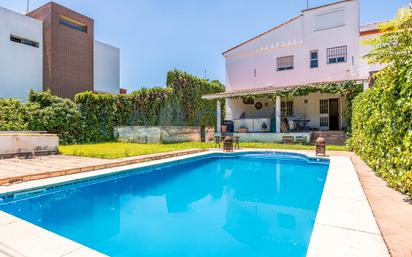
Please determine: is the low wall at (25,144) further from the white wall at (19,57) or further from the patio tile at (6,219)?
the white wall at (19,57)

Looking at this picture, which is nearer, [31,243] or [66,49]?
[31,243]

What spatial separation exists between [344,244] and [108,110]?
17.0 metres

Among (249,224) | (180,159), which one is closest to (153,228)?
(249,224)

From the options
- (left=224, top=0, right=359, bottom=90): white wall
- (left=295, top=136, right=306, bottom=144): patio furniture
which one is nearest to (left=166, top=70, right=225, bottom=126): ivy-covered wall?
(left=224, top=0, right=359, bottom=90): white wall

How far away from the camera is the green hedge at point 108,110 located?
1420 cm

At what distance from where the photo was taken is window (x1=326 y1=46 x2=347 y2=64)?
17188 millimetres

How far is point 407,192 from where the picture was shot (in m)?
4.38

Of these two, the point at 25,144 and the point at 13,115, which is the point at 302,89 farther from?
the point at 13,115

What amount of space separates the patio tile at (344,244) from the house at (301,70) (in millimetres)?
13057

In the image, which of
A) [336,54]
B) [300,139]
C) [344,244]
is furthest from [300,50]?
[344,244]

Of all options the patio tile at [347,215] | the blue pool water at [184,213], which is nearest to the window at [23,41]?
the blue pool water at [184,213]

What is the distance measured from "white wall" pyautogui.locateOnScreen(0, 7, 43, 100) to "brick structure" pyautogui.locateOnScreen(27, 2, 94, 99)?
0.54m

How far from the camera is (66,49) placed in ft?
74.8

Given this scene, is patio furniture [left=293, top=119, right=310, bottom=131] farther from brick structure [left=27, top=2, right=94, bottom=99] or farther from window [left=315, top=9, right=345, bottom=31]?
brick structure [left=27, top=2, right=94, bottom=99]
